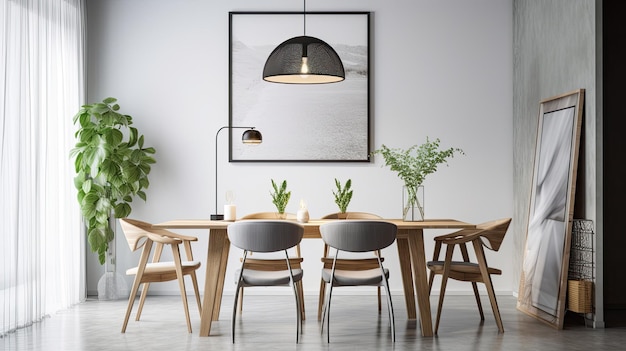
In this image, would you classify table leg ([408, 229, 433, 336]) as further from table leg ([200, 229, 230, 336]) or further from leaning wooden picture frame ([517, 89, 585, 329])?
table leg ([200, 229, 230, 336])

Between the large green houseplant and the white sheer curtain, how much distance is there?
0.16 meters

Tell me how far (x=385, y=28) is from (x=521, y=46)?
1475 mm

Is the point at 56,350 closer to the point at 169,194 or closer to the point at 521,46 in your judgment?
the point at 169,194

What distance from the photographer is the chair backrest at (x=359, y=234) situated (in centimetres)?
525

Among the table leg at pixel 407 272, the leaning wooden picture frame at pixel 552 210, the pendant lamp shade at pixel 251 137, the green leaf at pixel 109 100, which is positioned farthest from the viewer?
the green leaf at pixel 109 100

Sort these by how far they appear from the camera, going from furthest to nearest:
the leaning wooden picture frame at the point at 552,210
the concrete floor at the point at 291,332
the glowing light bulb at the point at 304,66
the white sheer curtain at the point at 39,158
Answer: the leaning wooden picture frame at the point at 552,210, the white sheer curtain at the point at 39,158, the glowing light bulb at the point at 304,66, the concrete floor at the point at 291,332

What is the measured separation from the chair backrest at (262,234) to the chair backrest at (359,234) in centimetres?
30

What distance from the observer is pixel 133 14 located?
308 inches

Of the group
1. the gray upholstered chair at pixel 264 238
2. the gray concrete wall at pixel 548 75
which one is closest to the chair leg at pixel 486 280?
the gray concrete wall at pixel 548 75

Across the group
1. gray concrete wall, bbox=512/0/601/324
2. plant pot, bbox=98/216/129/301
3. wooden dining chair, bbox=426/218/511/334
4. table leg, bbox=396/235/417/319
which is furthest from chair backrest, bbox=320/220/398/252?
plant pot, bbox=98/216/129/301

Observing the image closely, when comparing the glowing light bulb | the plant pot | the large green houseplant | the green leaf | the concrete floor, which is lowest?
the concrete floor

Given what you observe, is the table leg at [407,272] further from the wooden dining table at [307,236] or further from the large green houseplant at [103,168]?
the large green houseplant at [103,168]

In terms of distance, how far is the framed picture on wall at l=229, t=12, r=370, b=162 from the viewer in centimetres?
776

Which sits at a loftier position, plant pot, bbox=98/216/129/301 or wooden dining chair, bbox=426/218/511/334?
wooden dining chair, bbox=426/218/511/334
